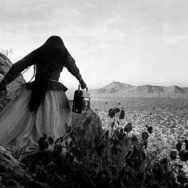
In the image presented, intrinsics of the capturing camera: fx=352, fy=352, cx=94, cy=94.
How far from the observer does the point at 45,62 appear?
592 centimetres

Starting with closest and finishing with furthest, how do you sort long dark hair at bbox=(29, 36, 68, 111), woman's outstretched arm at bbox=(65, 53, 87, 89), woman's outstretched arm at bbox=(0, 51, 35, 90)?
long dark hair at bbox=(29, 36, 68, 111) → woman's outstretched arm at bbox=(0, 51, 35, 90) → woman's outstretched arm at bbox=(65, 53, 87, 89)

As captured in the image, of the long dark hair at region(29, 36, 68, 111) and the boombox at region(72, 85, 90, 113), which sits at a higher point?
the long dark hair at region(29, 36, 68, 111)

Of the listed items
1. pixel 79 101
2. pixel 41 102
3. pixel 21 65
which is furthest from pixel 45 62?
pixel 79 101

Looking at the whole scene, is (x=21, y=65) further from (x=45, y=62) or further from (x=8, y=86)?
(x=8, y=86)

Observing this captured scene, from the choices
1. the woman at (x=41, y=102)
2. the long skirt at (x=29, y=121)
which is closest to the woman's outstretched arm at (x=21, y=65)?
the woman at (x=41, y=102)

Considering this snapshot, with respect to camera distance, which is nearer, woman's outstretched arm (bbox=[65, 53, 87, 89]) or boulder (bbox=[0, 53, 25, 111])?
woman's outstretched arm (bbox=[65, 53, 87, 89])

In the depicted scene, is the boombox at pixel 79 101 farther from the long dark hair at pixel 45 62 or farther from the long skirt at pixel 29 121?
the long dark hair at pixel 45 62

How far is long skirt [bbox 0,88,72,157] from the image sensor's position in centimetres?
544

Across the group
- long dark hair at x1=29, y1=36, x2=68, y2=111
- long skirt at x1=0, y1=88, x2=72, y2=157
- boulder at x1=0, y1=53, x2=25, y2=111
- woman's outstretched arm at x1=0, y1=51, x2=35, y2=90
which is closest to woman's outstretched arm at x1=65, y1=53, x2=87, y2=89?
long dark hair at x1=29, y1=36, x2=68, y2=111

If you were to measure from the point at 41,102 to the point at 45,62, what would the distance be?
680mm

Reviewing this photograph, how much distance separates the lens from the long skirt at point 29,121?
17.8ft

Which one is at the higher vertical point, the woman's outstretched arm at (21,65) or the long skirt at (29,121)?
the woman's outstretched arm at (21,65)

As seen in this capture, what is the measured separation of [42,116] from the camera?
18.8 ft

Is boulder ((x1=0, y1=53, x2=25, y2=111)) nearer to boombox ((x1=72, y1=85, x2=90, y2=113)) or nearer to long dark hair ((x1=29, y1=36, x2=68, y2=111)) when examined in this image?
long dark hair ((x1=29, y1=36, x2=68, y2=111))
